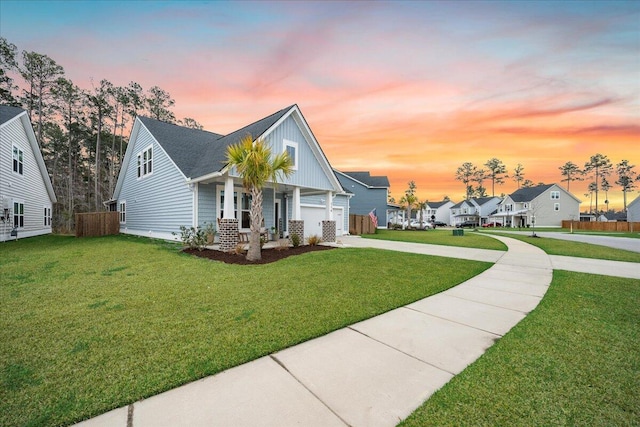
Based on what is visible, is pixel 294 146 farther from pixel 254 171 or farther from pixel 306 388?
pixel 306 388

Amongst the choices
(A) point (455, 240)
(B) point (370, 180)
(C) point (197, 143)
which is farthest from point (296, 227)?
(B) point (370, 180)

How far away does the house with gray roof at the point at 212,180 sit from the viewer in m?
12.2

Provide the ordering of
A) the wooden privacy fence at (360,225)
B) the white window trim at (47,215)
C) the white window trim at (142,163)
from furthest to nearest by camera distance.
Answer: the wooden privacy fence at (360,225) < the white window trim at (47,215) < the white window trim at (142,163)

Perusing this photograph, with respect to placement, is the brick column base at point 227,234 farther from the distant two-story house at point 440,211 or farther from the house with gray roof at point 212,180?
the distant two-story house at point 440,211

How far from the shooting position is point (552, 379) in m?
2.48

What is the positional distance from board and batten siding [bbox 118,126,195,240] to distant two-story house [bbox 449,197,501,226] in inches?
2422

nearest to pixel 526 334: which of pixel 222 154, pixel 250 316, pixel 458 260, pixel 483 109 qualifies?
pixel 250 316

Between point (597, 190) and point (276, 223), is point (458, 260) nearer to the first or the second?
point (276, 223)

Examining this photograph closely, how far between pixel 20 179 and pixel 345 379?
891 inches

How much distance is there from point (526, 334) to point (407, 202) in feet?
99.7

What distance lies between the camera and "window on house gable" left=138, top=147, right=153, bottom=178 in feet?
51.7

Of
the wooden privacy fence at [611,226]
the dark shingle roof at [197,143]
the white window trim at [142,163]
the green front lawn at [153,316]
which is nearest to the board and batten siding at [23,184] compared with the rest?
the white window trim at [142,163]

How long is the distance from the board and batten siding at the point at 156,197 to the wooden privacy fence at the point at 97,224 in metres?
0.88

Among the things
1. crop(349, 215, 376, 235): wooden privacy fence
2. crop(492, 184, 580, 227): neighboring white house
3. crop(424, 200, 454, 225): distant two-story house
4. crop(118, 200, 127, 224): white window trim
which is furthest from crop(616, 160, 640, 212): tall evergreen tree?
crop(118, 200, 127, 224): white window trim
